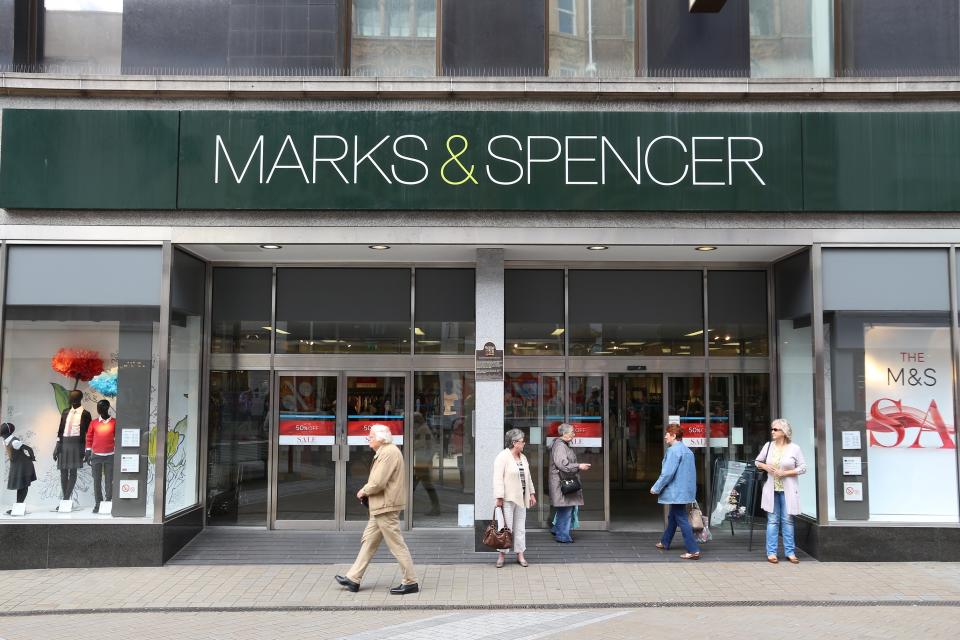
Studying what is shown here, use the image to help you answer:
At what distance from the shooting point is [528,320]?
37.5ft

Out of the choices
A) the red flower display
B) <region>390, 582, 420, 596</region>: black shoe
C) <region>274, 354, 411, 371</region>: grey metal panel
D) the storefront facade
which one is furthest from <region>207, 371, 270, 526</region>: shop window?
<region>390, 582, 420, 596</region>: black shoe

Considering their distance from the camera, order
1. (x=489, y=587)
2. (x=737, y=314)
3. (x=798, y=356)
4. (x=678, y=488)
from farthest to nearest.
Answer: (x=737, y=314), (x=798, y=356), (x=678, y=488), (x=489, y=587)

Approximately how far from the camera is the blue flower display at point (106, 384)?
33.6 ft

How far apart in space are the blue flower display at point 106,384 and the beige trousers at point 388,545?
4.22 meters

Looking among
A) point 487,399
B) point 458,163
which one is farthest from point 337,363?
point 458,163

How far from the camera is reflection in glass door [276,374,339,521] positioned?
37.0 feet

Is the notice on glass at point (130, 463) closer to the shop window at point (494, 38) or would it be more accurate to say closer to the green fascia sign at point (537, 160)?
the green fascia sign at point (537, 160)

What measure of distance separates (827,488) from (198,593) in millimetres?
7419

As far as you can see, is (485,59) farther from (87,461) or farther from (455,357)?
(87,461)

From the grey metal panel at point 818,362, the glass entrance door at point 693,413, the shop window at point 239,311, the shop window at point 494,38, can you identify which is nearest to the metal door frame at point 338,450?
the shop window at point 239,311

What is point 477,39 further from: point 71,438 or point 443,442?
point 71,438

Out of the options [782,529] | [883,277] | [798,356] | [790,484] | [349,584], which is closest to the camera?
[349,584]

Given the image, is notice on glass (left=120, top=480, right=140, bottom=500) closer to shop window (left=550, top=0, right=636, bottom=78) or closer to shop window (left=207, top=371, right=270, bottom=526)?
shop window (left=207, top=371, right=270, bottom=526)

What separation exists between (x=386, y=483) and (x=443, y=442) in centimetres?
328
